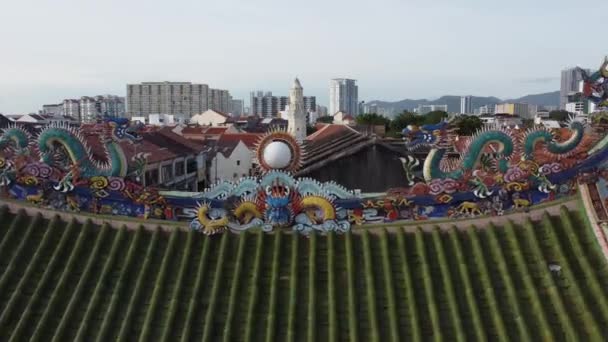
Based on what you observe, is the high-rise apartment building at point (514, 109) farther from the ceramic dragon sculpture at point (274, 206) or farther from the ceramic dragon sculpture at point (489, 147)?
the ceramic dragon sculpture at point (274, 206)

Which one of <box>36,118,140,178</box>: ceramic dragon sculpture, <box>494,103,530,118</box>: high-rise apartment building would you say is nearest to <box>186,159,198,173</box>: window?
<box>36,118,140,178</box>: ceramic dragon sculpture

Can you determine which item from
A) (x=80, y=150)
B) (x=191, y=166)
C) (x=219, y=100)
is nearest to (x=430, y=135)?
(x=80, y=150)

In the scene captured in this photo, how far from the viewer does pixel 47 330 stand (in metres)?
7.30

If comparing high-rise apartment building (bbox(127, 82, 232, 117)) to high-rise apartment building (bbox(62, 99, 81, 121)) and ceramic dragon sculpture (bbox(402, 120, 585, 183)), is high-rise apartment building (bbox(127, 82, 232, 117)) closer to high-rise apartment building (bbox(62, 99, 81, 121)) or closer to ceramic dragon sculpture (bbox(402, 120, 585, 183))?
high-rise apartment building (bbox(62, 99, 81, 121))

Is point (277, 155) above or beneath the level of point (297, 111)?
beneath

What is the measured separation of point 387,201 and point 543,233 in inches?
91.1

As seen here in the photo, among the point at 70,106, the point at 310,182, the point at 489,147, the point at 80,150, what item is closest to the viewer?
the point at 310,182

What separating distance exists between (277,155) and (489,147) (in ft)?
11.4

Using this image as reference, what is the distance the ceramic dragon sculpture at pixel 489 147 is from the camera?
890cm

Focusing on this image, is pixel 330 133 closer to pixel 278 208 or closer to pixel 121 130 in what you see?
pixel 121 130

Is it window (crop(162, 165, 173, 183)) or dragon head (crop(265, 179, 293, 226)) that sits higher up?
window (crop(162, 165, 173, 183))

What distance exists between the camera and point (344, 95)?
6949 inches

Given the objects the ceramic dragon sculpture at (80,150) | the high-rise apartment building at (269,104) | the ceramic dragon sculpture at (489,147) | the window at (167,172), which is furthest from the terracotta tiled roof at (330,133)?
the high-rise apartment building at (269,104)

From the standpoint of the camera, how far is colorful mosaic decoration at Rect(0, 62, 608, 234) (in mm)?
8766
